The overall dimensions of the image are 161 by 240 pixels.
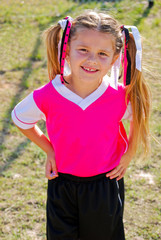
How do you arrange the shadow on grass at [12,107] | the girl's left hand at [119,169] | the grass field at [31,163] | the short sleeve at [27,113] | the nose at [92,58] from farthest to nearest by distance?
the shadow on grass at [12,107] < the grass field at [31,163] < the girl's left hand at [119,169] < the short sleeve at [27,113] < the nose at [92,58]

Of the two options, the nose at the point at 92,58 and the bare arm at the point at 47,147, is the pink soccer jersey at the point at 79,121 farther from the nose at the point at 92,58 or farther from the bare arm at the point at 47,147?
the nose at the point at 92,58

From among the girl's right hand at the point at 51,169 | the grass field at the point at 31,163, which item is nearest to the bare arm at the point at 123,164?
the grass field at the point at 31,163

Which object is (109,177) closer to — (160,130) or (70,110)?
(70,110)

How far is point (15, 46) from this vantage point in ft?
17.0

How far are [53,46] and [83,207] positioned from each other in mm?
813

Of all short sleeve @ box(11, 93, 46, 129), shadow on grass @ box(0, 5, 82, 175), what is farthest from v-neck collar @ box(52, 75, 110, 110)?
shadow on grass @ box(0, 5, 82, 175)

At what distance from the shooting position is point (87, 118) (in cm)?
171

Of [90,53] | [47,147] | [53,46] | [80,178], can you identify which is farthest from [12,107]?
[90,53]

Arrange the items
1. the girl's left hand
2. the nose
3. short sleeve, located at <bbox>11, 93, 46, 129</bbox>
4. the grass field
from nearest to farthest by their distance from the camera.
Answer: the nose < short sleeve, located at <bbox>11, 93, 46, 129</bbox> < the girl's left hand < the grass field

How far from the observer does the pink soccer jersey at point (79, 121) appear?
171 centimetres

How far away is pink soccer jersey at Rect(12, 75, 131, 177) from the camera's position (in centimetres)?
171

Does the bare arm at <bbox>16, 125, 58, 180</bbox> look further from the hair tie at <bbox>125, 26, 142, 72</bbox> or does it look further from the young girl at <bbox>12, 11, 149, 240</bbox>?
the hair tie at <bbox>125, 26, 142, 72</bbox>

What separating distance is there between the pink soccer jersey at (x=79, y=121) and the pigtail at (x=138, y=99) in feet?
0.18

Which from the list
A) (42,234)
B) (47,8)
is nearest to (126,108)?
(42,234)
